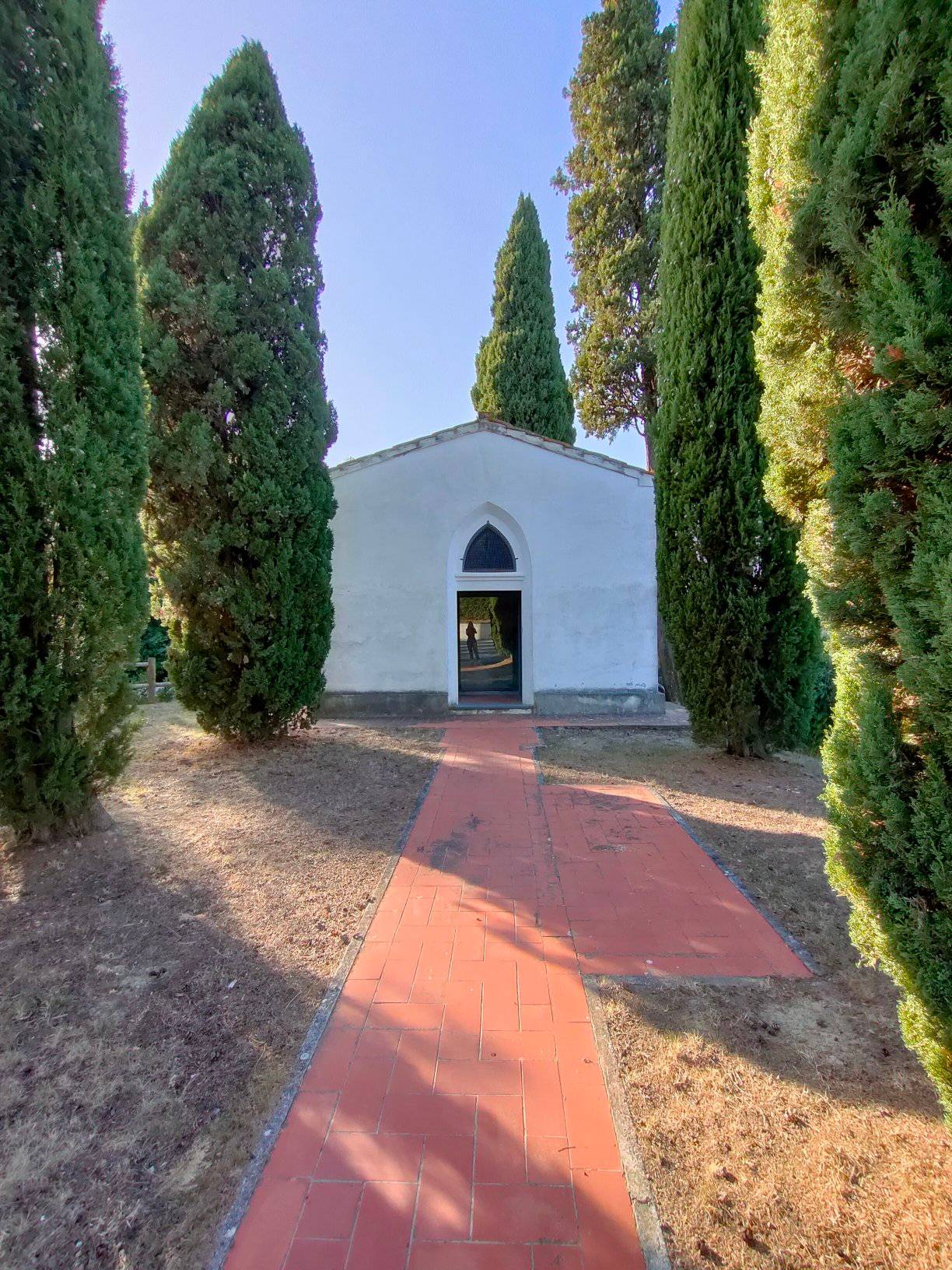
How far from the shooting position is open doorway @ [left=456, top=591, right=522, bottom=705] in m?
12.0

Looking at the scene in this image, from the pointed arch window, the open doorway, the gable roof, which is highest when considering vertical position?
the gable roof

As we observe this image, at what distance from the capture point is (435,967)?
3.19 meters

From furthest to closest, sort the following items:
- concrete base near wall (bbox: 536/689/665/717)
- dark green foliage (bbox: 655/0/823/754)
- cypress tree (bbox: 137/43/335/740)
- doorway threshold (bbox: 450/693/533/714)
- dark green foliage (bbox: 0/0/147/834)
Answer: doorway threshold (bbox: 450/693/533/714), concrete base near wall (bbox: 536/689/665/717), cypress tree (bbox: 137/43/335/740), dark green foliage (bbox: 655/0/823/754), dark green foliage (bbox: 0/0/147/834)

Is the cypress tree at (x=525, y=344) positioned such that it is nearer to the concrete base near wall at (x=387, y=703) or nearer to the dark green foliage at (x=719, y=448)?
the concrete base near wall at (x=387, y=703)

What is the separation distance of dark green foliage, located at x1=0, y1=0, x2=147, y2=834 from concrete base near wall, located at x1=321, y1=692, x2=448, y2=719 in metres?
6.15

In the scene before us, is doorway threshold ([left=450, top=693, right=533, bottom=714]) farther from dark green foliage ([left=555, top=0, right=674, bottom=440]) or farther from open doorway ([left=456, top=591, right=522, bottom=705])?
dark green foliage ([left=555, top=0, right=674, bottom=440])

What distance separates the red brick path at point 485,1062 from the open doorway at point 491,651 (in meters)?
7.18

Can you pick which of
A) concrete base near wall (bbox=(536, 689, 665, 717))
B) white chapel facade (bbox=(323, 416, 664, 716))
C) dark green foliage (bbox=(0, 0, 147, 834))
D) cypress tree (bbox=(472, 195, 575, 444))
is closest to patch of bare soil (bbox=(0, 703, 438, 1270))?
dark green foliage (bbox=(0, 0, 147, 834))

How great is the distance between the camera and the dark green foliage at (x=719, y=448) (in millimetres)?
6738

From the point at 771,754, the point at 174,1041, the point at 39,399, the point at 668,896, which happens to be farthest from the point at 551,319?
the point at 174,1041

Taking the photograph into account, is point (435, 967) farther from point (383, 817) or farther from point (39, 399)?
point (39, 399)

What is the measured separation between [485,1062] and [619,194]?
56.7ft

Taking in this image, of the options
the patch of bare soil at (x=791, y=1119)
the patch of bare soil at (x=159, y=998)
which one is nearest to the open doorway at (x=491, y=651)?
the patch of bare soil at (x=159, y=998)

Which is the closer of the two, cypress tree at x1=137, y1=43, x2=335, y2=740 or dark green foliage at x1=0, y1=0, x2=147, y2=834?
dark green foliage at x1=0, y1=0, x2=147, y2=834
